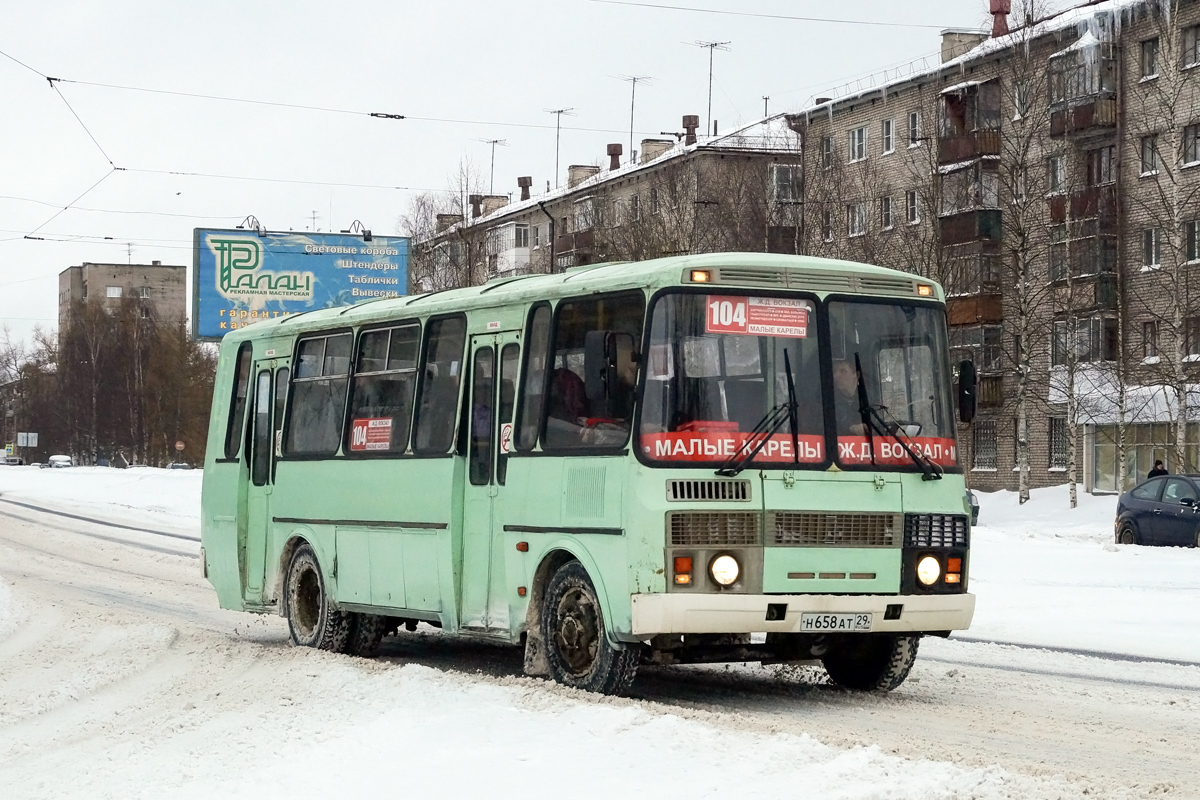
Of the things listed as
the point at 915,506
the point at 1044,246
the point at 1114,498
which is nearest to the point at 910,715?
the point at 915,506

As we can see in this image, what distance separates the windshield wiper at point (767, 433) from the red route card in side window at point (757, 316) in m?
0.17

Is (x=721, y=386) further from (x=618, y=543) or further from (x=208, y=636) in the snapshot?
(x=208, y=636)

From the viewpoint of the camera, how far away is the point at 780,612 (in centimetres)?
1044

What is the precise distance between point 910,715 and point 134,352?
398 ft

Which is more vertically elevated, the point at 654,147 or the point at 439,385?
the point at 654,147

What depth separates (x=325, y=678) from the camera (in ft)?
38.9

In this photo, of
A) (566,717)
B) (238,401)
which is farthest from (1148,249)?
(566,717)

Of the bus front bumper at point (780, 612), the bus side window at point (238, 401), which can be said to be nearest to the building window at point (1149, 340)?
the bus side window at point (238, 401)

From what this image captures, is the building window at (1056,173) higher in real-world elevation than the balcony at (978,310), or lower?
higher

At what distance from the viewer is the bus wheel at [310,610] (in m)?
14.6

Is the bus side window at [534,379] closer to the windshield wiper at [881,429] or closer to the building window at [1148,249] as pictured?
the windshield wiper at [881,429]

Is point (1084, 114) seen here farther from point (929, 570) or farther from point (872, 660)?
point (929, 570)

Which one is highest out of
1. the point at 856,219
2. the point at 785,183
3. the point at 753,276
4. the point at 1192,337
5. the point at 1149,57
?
the point at 1149,57

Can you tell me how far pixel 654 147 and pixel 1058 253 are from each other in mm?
32463
